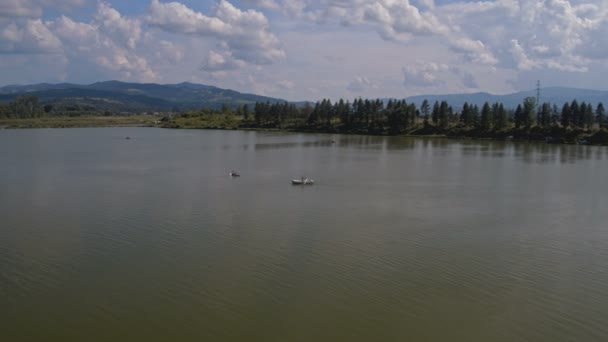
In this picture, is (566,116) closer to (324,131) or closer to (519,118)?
(519,118)

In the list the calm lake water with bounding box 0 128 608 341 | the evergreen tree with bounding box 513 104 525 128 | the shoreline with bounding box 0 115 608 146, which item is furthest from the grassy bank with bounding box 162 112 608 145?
the calm lake water with bounding box 0 128 608 341

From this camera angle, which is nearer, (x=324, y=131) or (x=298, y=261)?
(x=298, y=261)

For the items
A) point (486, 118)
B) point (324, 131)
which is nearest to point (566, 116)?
point (486, 118)

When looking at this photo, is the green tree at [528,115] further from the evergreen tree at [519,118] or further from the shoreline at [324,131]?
the shoreline at [324,131]

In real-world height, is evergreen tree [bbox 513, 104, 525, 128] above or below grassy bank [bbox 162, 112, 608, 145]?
above

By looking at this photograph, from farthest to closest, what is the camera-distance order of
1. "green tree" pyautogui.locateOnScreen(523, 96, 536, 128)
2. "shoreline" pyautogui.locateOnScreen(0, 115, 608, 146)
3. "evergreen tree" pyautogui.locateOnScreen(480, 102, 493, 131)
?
→ "evergreen tree" pyautogui.locateOnScreen(480, 102, 493, 131)
"green tree" pyautogui.locateOnScreen(523, 96, 536, 128)
"shoreline" pyautogui.locateOnScreen(0, 115, 608, 146)

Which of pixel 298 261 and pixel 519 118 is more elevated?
pixel 519 118

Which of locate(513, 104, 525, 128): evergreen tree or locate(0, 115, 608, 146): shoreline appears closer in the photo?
locate(0, 115, 608, 146): shoreline

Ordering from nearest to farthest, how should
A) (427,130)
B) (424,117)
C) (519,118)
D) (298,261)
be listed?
(298,261) → (519,118) → (427,130) → (424,117)

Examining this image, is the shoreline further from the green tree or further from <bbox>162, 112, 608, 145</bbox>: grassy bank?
the green tree
